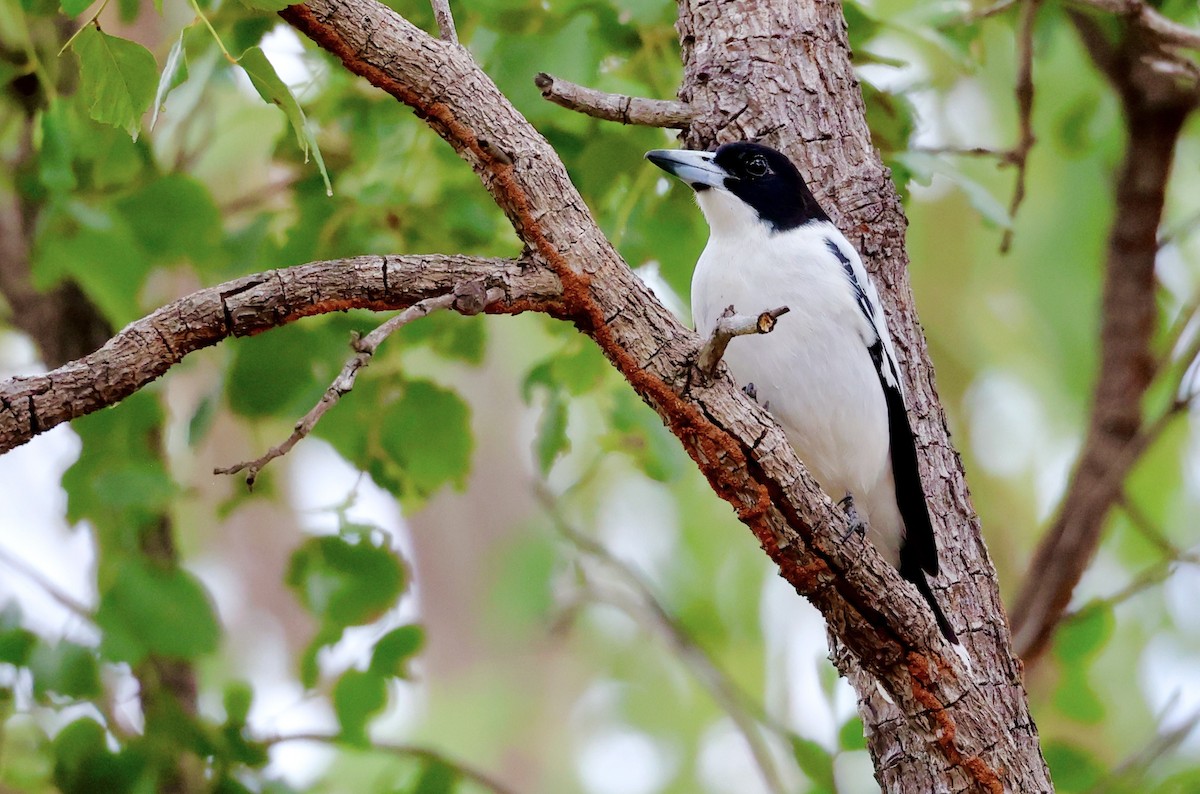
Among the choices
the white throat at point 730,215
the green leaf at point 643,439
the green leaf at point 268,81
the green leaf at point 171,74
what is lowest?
the green leaf at point 268,81

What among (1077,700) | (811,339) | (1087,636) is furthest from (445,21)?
(1077,700)

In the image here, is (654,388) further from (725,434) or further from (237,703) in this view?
(237,703)

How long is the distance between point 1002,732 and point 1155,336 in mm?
2850

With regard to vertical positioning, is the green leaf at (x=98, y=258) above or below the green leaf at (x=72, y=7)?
above

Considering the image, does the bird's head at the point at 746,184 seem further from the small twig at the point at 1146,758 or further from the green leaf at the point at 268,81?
the small twig at the point at 1146,758

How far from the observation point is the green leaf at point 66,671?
375cm

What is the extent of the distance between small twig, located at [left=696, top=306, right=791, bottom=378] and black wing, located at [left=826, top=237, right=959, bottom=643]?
0.91 metres

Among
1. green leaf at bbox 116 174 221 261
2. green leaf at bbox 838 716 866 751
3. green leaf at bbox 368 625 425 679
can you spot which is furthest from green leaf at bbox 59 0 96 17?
green leaf at bbox 838 716 866 751

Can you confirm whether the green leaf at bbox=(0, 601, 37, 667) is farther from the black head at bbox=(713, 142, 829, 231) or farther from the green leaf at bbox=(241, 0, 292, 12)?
the green leaf at bbox=(241, 0, 292, 12)

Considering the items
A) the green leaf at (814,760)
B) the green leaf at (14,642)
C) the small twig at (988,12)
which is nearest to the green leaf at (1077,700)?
the green leaf at (814,760)

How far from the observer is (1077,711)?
165 inches

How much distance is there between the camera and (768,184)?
332 cm

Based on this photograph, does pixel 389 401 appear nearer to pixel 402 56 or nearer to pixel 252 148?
pixel 402 56

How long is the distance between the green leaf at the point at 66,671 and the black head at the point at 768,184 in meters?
2.17
